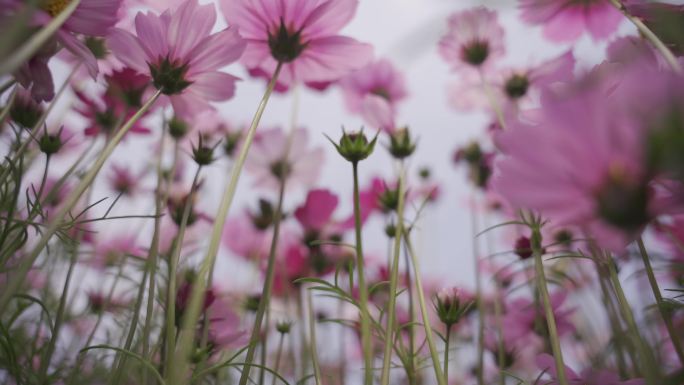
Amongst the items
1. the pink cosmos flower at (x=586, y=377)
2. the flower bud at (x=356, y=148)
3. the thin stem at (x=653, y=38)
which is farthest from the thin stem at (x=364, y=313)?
the thin stem at (x=653, y=38)

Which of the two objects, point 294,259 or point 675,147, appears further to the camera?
point 294,259

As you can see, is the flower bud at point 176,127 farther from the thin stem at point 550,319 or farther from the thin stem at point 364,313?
the thin stem at point 550,319

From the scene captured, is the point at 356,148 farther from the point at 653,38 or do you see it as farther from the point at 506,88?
the point at 506,88

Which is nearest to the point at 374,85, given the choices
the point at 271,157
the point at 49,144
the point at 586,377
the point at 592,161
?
the point at 271,157

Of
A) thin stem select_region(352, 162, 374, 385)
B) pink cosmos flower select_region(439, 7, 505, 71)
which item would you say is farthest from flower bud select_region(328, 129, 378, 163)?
pink cosmos flower select_region(439, 7, 505, 71)

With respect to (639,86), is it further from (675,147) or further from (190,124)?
(190,124)

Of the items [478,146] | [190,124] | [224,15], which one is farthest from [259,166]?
[224,15]

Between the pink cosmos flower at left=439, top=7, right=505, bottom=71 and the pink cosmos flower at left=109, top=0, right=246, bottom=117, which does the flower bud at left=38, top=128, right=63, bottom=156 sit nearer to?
the pink cosmos flower at left=109, top=0, right=246, bottom=117
